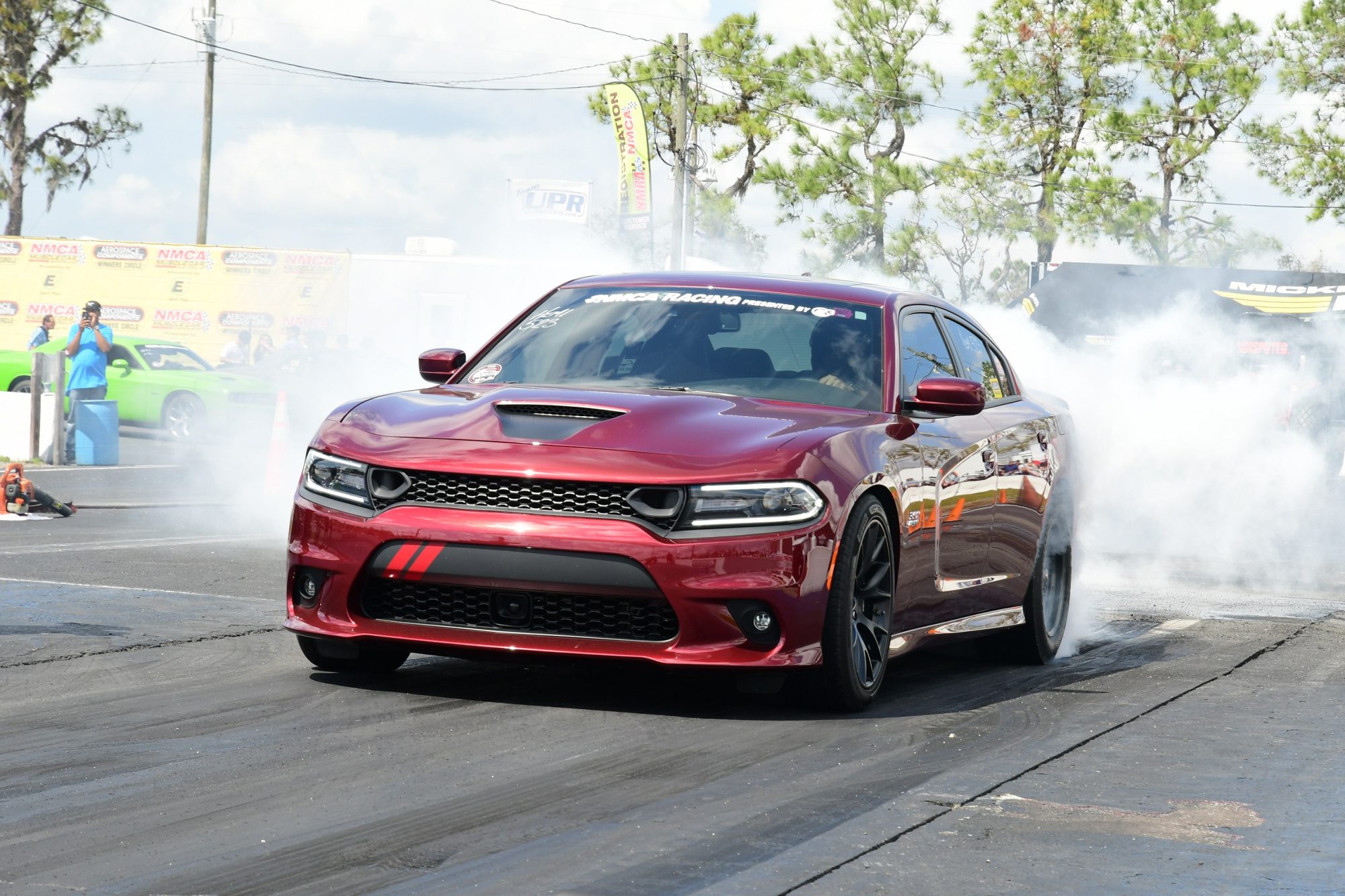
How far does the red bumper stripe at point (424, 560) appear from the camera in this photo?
19.0 feet

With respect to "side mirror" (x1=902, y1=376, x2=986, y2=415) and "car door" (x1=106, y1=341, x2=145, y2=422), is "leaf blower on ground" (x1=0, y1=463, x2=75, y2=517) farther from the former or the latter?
"car door" (x1=106, y1=341, x2=145, y2=422)

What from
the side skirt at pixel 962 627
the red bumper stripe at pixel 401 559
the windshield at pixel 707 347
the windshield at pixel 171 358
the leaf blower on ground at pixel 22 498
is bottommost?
the leaf blower on ground at pixel 22 498

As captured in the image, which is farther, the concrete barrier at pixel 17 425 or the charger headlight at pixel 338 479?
the concrete barrier at pixel 17 425

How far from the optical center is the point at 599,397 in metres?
6.29

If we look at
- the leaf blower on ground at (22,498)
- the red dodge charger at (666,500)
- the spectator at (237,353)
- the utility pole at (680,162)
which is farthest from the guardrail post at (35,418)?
the utility pole at (680,162)

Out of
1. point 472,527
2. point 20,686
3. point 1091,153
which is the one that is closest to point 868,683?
point 472,527

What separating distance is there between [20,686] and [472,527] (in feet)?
5.71

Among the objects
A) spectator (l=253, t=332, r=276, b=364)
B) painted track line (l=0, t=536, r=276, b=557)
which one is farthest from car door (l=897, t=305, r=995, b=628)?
spectator (l=253, t=332, r=276, b=364)

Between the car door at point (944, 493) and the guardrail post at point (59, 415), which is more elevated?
the car door at point (944, 493)

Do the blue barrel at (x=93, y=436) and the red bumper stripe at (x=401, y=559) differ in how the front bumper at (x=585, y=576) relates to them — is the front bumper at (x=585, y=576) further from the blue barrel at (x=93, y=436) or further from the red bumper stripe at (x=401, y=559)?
the blue barrel at (x=93, y=436)

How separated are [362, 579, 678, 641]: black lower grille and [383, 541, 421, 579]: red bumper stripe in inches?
1.7

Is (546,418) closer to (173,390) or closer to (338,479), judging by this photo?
(338,479)

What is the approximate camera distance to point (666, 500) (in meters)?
5.71

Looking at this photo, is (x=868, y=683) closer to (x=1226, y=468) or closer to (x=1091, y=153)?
(x=1226, y=468)
